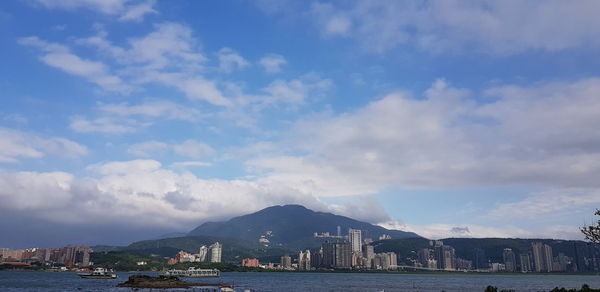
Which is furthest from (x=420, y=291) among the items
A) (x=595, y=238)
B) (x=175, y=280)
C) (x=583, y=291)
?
(x=595, y=238)

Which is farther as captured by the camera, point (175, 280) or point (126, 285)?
point (175, 280)

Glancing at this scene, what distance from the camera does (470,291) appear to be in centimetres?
14438

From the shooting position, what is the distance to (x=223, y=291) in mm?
111625

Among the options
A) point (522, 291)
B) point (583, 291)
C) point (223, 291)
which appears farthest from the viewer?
point (522, 291)

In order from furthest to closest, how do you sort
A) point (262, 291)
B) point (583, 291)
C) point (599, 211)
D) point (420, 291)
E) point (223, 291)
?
point (420, 291)
point (262, 291)
point (223, 291)
point (583, 291)
point (599, 211)

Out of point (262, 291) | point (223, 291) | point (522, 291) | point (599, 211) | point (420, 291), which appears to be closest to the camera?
point (599, 211)

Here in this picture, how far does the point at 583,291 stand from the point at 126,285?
119 m

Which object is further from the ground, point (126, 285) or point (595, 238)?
point (595, 238)

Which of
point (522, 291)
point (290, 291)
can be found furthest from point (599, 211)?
point (522, 291)

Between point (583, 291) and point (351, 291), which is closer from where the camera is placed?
point (583, 291)

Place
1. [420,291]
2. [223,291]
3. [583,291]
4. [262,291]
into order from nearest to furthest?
[583,291], [223,291], [262,291], [420,291]

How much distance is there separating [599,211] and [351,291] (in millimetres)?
92153

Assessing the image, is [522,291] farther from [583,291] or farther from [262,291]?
[583,291]

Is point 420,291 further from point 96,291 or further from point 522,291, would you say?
point 96,291
